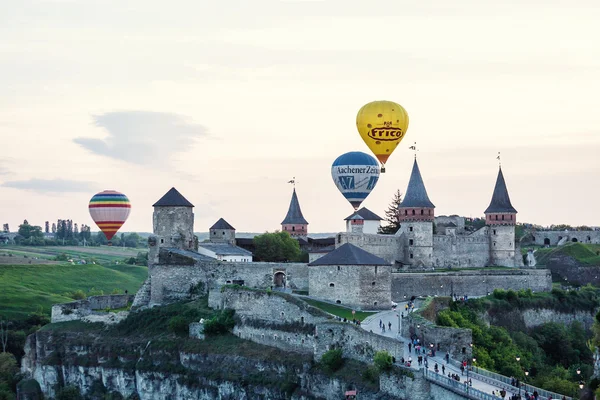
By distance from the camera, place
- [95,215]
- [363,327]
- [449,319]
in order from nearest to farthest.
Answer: [363,327], [449,319], [95,215]

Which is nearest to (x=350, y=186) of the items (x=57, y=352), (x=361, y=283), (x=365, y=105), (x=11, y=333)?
(x=365, y=105)

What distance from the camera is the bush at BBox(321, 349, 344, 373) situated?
63781 millimetres

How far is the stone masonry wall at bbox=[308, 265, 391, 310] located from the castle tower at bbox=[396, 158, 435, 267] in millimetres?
17237

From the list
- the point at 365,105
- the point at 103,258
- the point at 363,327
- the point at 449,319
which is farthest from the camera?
the point at 103,258

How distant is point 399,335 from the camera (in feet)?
221

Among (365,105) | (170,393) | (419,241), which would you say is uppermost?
(365,105)

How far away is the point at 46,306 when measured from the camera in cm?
11950

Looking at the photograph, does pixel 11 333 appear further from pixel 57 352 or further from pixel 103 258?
pixel 103 258

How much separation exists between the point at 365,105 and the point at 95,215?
26.6 m

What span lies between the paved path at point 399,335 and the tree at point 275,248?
14.9 meters

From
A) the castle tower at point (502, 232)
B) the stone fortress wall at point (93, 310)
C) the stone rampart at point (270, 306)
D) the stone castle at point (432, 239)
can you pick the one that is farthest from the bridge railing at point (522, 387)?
the castle tower at point (502, 232)

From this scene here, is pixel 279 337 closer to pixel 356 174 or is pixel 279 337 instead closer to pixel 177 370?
pixel 177 370

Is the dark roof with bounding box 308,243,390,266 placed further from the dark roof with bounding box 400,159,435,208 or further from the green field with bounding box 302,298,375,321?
the dark roof with bounding box 400,159,435,208

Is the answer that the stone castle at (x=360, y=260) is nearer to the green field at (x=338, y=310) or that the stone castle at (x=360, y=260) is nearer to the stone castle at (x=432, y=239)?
the stone castle at (x=432, y=239)
